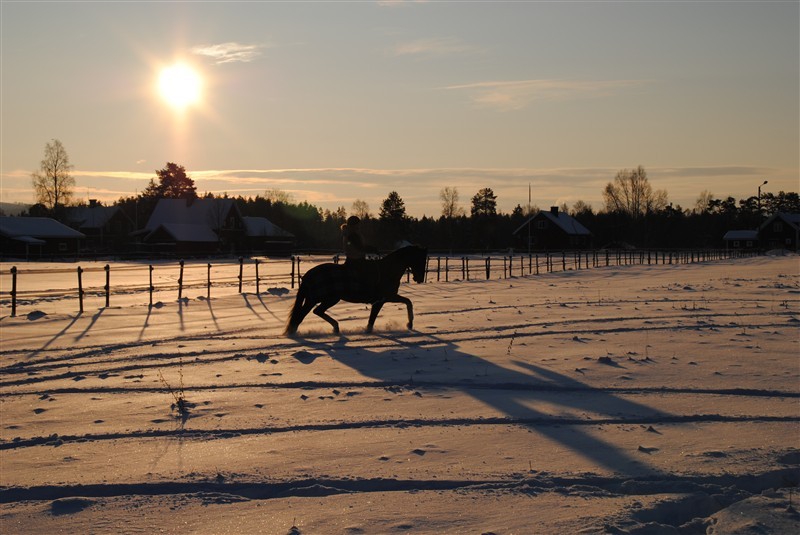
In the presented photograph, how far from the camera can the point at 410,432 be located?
24.5ft

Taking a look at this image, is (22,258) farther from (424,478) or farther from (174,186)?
→ (424,478)

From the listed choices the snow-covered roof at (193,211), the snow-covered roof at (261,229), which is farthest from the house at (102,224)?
the snow-covered roof at (261,229)

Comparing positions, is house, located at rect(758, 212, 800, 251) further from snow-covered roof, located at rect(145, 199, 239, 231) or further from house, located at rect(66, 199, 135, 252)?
house, located at rect(66, 199, 135, 252)

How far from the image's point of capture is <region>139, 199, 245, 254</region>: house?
89812 mm

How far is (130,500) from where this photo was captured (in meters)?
5.79

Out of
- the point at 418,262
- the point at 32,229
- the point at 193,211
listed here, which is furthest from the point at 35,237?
the point at 418,262

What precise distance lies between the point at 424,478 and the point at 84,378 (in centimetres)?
648

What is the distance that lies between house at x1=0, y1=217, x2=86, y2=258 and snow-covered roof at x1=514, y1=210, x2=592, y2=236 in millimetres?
51932

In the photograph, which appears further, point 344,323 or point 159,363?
point 344,323

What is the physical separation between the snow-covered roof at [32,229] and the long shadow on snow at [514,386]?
70056mm

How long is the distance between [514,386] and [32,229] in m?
76.8

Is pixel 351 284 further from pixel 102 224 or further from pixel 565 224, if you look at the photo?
pixel 102 224

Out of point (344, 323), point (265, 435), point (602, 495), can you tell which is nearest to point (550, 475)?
point (602, 495)

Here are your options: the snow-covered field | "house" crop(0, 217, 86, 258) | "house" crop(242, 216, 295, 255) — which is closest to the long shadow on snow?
the snow-covered field
